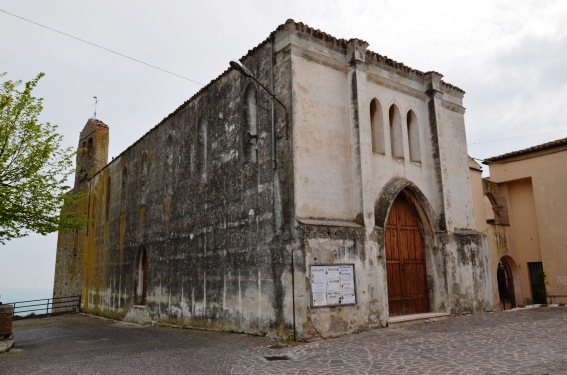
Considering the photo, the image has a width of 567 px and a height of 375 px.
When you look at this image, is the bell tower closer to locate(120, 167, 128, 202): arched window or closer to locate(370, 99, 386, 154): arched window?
locate(120, 167, 128, 202): arched window

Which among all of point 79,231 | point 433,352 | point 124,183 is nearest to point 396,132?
point 433,352

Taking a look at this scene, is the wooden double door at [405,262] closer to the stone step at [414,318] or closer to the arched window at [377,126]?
the stone step at [414,318]

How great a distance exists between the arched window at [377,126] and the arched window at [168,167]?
26.0 feet

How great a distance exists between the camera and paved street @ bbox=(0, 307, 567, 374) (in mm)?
7324

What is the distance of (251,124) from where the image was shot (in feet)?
43.7

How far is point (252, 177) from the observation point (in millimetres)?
12609

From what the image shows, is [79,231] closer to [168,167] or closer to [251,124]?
[168,167]

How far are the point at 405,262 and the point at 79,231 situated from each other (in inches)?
873

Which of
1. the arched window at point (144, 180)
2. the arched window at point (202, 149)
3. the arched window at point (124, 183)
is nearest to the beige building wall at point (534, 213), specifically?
the arched window at point (202, 149)

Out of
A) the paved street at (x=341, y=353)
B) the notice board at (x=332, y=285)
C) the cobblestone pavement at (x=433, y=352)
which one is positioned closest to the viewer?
the cobblestone pavement at (x=433, y=352)

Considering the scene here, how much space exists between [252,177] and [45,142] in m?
6.49

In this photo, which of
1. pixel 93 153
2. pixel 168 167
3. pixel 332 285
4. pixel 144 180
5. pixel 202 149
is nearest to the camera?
pixel 332 285

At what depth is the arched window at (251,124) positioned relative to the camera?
12.9m

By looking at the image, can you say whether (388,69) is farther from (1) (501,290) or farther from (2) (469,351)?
(1) (501,290)
